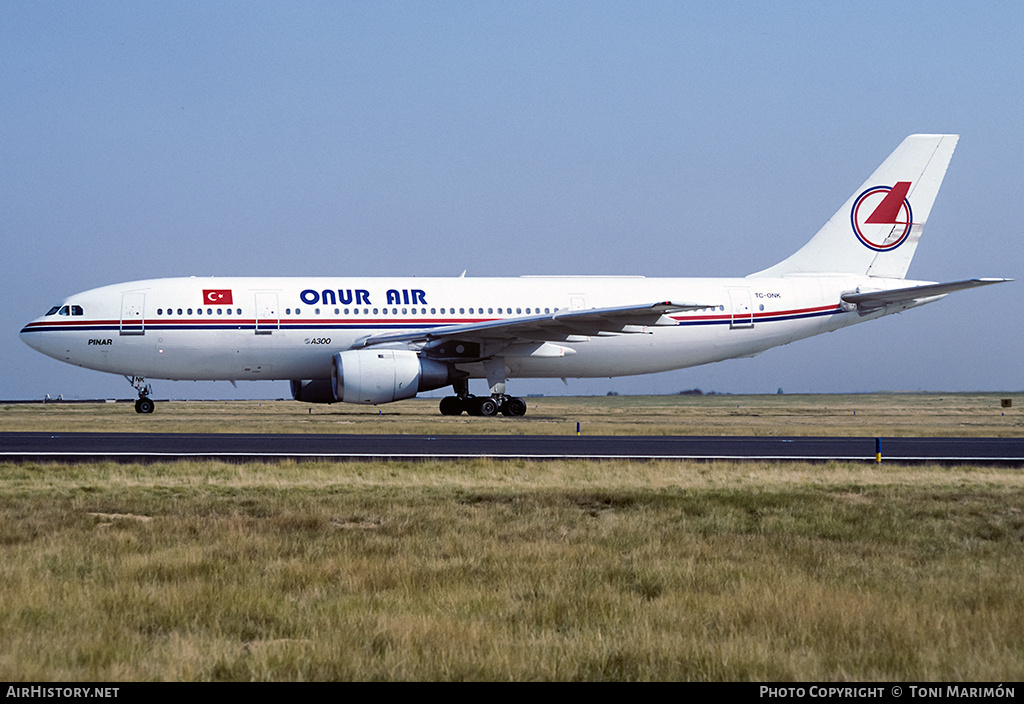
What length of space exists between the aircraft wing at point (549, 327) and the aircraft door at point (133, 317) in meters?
6.68

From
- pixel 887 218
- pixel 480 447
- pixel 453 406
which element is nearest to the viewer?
pixel 480 447

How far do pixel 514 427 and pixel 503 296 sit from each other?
310 inches

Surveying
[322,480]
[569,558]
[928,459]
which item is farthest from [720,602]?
[928,459]

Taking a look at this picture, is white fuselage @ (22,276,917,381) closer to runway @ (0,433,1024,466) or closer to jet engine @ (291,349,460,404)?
jet engine @ (291,349,460,404)

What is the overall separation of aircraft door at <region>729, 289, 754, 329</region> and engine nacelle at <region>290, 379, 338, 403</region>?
14.1m

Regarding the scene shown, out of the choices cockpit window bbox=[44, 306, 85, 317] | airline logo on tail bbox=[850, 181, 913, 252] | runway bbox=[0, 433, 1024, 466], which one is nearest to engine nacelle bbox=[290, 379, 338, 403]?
cockpit window bbox=[44, 306, 85, 317]

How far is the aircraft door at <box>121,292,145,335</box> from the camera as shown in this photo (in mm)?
32031

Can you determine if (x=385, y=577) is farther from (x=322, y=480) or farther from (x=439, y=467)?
(x=439, y=467)

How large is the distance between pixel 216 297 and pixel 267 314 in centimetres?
175

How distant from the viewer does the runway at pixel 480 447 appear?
1917 centimetres

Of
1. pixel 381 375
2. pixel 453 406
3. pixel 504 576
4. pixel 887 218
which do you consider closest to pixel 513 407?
pixel 453 406

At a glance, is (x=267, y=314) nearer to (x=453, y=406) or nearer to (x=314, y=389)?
(x=314, y=389)

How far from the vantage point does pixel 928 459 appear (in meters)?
19.8

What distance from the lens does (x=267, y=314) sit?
3219 cm
